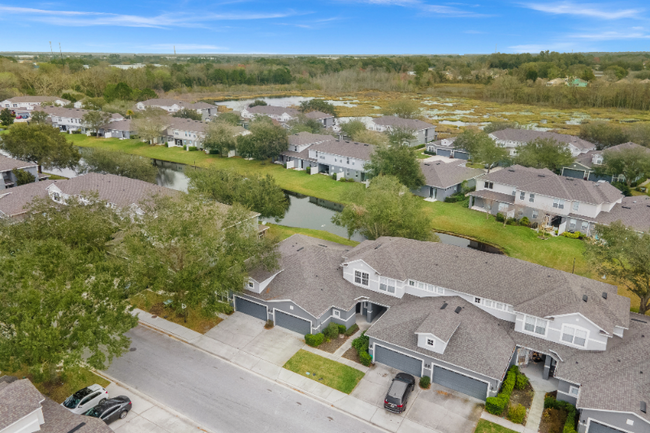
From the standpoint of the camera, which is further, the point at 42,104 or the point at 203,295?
the point at 42,104

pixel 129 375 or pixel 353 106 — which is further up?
pixel 353 106

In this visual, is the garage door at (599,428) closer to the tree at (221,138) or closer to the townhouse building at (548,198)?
the townhouse building at (548,198)

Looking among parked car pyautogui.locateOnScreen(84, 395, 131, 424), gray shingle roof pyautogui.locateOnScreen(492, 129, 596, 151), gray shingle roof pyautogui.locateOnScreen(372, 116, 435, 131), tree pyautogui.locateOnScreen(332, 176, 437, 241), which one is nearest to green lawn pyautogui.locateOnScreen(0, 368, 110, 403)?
parked car pyautogui.locateOnScreen(84, 395, 131, 424)

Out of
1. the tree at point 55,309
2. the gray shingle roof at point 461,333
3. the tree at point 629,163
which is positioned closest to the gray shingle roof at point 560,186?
the tree at point 629,163

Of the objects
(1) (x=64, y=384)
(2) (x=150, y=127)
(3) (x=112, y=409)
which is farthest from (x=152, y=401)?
(2) (x=150, y=127)

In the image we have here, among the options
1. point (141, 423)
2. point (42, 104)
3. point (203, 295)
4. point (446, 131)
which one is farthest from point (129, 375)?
point (42, 104)

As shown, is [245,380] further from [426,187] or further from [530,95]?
[530,95]

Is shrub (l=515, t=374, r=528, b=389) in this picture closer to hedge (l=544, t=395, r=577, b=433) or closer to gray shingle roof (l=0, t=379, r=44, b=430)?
hedge (l=544, t=395, r=577, b=433)
